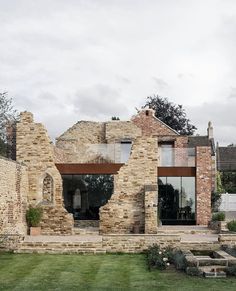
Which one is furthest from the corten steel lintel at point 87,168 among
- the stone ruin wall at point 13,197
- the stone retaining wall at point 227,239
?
the stone retaining wall at point 227,239

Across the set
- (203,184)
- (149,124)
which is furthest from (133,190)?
(149,124)

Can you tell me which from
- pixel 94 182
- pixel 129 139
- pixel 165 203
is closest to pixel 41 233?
pixel 94 182

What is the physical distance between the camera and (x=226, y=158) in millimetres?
58062

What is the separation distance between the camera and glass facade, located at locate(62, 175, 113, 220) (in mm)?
32250

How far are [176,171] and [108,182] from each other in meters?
4.12

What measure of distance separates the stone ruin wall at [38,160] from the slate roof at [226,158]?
95.8 feet

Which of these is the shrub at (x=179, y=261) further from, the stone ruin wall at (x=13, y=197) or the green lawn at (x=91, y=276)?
the stone ruin wall at (x=13, y=197)

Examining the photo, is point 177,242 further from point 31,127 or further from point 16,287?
point 31,127

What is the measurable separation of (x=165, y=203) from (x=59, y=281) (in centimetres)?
1940

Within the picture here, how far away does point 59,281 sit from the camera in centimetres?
1552

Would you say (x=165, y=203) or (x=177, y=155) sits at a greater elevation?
(x=177, y=155)

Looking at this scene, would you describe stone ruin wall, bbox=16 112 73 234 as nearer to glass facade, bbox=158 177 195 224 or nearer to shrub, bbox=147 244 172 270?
glass facade, bbox=158 177 195 224

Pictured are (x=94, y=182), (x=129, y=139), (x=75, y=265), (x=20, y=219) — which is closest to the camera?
(x=75, y=265)

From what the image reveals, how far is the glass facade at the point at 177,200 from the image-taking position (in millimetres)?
33969
